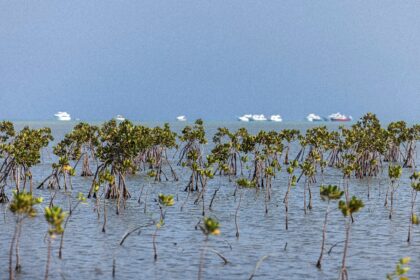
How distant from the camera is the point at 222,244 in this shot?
104 ft

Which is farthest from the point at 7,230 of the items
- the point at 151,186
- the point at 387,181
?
the point at 387,181

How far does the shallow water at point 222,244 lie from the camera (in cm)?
2645

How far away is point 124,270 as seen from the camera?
26438 millimetres

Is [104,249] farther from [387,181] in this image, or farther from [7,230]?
[387,181]

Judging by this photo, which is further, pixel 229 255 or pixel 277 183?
pixel 277 183

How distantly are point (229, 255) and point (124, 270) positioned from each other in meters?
5.23

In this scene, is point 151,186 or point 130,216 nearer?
point 130,216

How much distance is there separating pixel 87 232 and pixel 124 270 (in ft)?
27.4

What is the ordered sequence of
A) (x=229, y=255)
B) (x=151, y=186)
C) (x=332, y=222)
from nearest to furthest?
(x=229, y=255), (x=332, y=222), (x=151, y=186)

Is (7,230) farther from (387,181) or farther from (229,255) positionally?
(387,181)

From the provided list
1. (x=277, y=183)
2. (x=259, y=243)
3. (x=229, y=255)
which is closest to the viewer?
(x=229, y=255)

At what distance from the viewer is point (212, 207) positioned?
143 feet

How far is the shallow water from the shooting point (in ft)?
86.8

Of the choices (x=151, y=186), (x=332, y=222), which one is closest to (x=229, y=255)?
(x=332, y=222)
